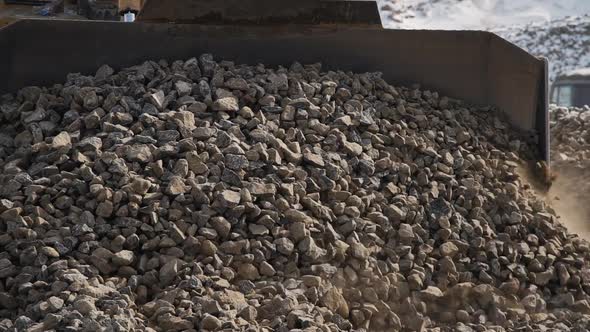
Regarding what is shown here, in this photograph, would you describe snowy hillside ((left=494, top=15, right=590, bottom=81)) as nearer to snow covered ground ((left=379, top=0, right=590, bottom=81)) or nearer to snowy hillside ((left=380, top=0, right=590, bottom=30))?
snow covered ground ((left=379, top=0, right=590, bottom=81))

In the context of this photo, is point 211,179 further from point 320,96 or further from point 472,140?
point 472,140

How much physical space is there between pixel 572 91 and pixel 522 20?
103 inches

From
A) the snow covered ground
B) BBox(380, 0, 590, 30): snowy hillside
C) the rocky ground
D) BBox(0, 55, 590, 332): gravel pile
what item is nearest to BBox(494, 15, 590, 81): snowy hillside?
the snow covered ground

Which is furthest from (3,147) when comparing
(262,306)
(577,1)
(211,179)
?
(577,1)

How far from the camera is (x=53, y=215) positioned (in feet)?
10.2

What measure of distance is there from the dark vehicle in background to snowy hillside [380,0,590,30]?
6.85 ft

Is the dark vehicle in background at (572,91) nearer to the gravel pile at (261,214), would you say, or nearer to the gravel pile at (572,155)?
the gravel pile at (572,155)

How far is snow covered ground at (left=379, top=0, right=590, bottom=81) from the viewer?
11.6 m

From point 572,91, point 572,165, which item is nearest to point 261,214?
point 572,165

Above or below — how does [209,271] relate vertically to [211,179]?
below

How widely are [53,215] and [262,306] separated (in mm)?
830

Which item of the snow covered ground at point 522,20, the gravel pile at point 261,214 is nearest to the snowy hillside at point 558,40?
the snow covered ground at point 522,20

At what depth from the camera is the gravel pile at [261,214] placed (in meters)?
2.90

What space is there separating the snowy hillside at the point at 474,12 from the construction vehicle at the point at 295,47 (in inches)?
288
